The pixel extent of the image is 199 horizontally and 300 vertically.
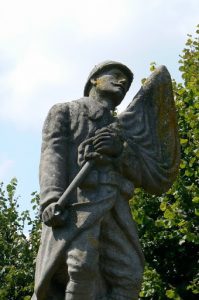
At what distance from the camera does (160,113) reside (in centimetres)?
809

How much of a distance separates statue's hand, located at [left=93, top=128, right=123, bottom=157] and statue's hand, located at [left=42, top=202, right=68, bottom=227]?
0.66 m

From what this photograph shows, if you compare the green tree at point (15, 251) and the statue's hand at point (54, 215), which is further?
the green tree at point (15, 251)

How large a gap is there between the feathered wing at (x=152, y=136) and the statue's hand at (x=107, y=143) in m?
0.11

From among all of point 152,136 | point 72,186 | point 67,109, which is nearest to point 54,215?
point 72,186

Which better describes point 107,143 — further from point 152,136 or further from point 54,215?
point 54,215

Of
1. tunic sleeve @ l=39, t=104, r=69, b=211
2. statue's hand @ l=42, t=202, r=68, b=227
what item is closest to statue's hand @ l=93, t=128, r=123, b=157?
tunic sleeve @ l=39, t=104, r=69, b=211

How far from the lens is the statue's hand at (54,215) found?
7113mm

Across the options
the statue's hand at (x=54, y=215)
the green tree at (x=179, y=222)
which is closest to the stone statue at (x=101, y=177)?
the statue's hand at (x=54, y=215)

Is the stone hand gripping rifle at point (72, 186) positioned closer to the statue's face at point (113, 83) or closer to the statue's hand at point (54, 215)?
the statue's hand at point (54, 215)

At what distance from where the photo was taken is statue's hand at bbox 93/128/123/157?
7.46 m

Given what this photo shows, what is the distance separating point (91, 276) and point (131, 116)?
176cm

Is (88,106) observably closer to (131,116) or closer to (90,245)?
(131,116)

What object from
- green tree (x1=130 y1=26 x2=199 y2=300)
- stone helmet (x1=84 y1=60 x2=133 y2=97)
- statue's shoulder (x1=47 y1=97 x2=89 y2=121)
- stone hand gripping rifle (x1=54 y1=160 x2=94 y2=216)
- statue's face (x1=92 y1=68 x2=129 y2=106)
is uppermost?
green tree (x1=130 y1=26 x2=199 y2=300)

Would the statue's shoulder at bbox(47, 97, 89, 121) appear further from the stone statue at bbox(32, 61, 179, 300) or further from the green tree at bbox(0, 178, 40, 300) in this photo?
the green tree at bbox(0, 178, 40, 300)
